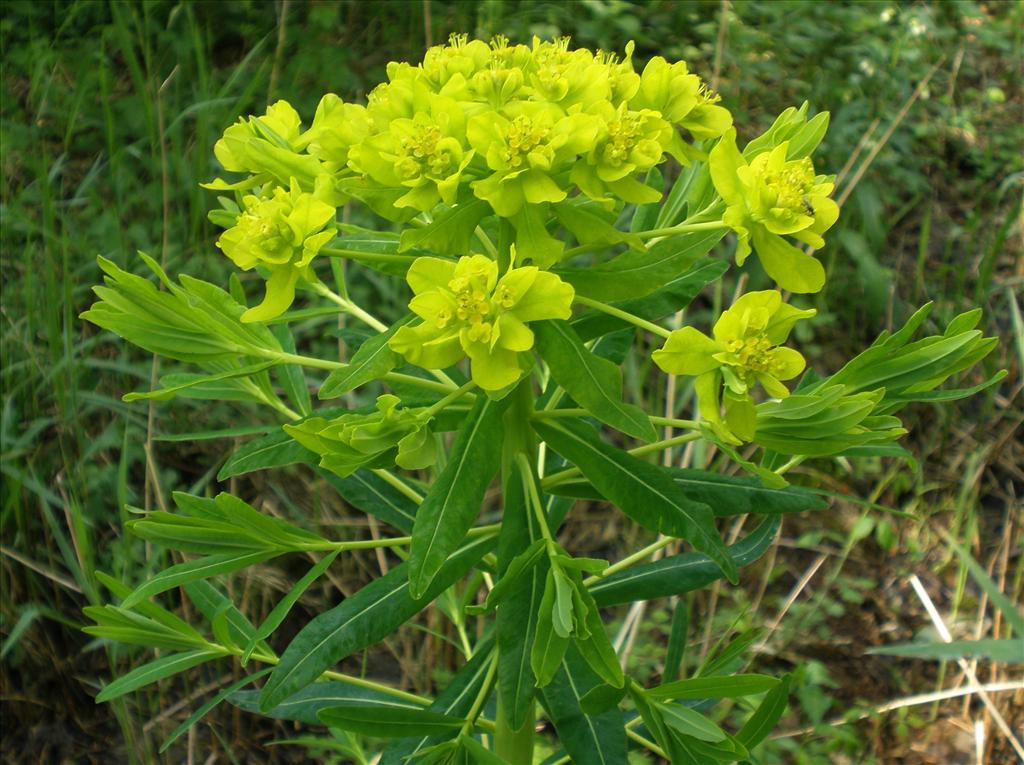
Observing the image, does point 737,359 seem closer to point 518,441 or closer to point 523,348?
point 523,348

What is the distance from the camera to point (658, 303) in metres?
1.59

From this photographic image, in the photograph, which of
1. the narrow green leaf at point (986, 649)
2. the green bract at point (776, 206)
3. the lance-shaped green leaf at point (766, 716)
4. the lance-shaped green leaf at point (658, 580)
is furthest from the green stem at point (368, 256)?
the lance-shaped green leaf at point (766, 716)

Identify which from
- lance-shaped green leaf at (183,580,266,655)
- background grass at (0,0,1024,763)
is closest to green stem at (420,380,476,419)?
lance-shaped green leaf at (183,580,266,655)

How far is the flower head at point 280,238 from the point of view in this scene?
1363 mm

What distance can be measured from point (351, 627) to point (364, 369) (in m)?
0.43

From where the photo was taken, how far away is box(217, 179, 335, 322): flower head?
4.47 feet

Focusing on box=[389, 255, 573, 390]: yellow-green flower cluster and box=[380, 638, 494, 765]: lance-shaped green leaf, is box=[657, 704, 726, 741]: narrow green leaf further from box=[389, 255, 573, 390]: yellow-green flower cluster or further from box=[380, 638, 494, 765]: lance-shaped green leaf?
box=[389, 255, 573, 390]: yellow-green flower cluster

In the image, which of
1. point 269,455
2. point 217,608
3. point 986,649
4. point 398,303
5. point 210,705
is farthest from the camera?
point 398,303

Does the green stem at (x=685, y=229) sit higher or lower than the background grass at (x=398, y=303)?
higher

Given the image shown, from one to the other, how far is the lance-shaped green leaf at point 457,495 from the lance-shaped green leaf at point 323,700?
0.61m

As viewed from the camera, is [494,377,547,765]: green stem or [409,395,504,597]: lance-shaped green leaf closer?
[409,395,504,597]: lance-shaped green leaf

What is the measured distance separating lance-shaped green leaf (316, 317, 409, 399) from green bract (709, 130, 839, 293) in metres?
0.46

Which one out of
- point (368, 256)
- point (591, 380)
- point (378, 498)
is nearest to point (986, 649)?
point (591, 380)

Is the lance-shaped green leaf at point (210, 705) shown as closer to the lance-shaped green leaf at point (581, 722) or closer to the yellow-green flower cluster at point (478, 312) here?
the lance-shaped green leaf at point (581, 722)
